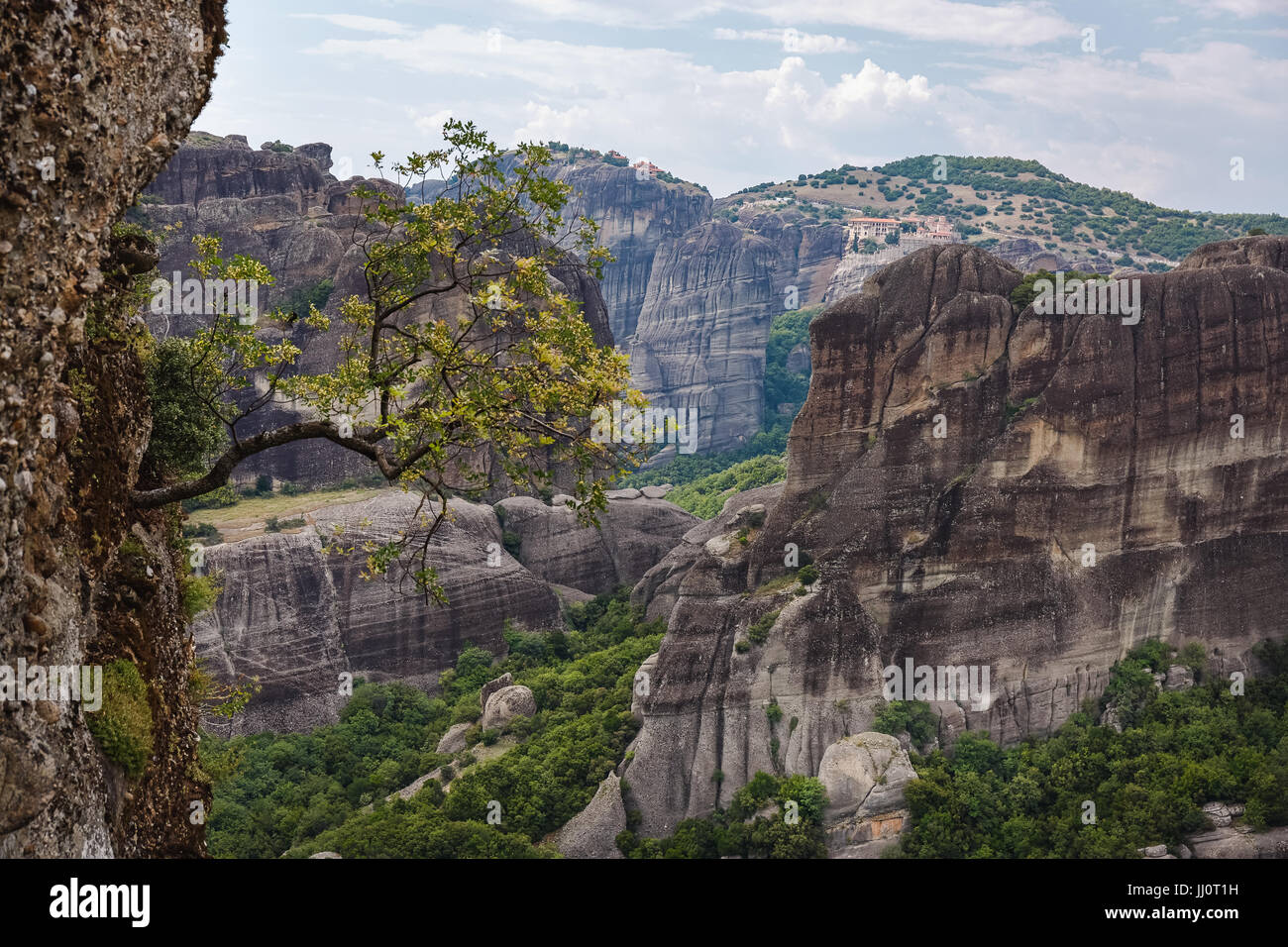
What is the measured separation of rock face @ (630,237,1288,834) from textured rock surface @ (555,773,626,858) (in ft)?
4.44

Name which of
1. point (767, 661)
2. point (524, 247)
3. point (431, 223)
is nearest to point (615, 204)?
point (524, 247)

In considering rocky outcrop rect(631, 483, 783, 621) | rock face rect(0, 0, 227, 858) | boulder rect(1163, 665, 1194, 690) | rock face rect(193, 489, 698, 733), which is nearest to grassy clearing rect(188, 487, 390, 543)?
rock face rect(193, 489, 698, 733)

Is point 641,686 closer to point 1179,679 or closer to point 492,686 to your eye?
point 492,686

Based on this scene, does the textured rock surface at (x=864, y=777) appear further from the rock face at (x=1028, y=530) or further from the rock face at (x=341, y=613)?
the rock face at (x=341, y=613)

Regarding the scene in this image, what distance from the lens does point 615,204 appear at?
542 feet

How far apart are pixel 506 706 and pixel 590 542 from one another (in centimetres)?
1707

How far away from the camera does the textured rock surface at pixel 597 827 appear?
1426 inches

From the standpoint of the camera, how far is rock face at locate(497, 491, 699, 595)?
191 feet

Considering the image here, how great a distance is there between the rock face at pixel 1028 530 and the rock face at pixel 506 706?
697 cm

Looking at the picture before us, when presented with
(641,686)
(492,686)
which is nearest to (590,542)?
(492,686)

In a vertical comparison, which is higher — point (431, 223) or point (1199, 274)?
point (1199, 274)

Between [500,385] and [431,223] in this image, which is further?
[431,223]

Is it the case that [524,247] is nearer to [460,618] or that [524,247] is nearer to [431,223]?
[460,618]

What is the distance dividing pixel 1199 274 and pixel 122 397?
37.6 m
